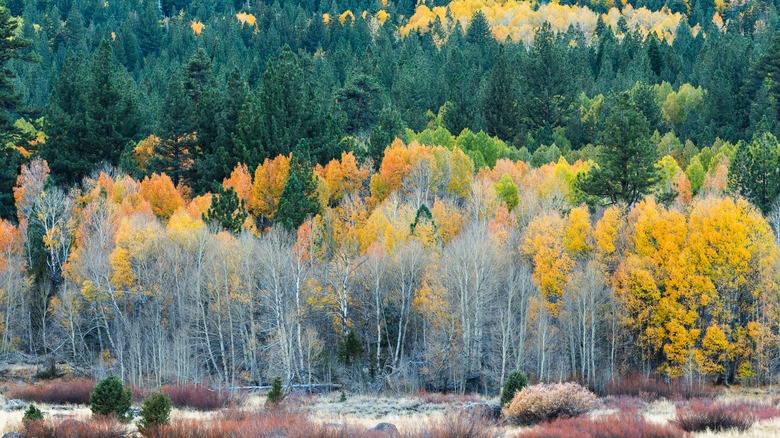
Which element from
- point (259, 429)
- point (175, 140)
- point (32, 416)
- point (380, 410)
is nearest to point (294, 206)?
point (175, 140)

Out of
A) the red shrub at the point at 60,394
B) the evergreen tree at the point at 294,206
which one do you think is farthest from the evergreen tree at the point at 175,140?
the red shrub at the point at 60,394

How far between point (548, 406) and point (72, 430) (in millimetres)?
13661

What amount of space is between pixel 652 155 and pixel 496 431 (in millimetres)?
48317

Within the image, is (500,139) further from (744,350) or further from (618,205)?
(744,350)

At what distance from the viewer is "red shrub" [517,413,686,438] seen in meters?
22.4

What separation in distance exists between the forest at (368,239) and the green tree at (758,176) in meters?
0.18

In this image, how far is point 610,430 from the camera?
22891 millimetres

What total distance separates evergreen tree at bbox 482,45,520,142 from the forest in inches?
158

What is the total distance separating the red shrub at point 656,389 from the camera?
44000mm

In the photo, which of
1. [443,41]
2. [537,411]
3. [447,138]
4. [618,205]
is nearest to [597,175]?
[618,205]

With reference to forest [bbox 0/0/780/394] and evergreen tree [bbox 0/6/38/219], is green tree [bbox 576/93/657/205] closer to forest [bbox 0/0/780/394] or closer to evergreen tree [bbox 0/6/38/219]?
forest [bbox 0/0/780/394]

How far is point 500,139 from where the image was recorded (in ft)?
343

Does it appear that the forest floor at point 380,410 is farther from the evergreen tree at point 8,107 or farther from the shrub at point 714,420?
the evergreen tree at point 8,107

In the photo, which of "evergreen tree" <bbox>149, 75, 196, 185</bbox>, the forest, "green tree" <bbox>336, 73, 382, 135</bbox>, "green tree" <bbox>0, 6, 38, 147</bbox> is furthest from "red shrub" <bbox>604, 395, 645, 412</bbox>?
"green tree" <bbox>336, 73, 382, 135</bbox>
